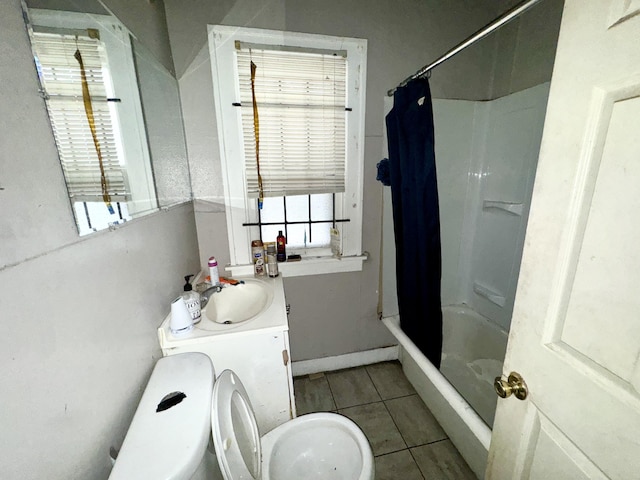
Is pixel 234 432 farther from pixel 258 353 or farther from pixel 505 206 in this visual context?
pixel 505 206

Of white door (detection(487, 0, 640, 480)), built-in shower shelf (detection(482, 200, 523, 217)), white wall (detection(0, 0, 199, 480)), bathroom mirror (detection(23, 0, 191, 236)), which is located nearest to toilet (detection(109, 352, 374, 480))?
white wall (detection(0, 0, 199, 480))

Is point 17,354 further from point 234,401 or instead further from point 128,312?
point 234,401

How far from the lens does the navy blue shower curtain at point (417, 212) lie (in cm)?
126

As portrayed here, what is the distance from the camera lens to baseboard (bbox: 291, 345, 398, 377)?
1.86 m

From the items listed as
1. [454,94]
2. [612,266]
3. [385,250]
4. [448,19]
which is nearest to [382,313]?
[385,250]

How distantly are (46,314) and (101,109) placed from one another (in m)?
0.61

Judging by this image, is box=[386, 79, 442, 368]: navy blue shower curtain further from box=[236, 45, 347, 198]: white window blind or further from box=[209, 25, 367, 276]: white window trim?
box=[236, 45, 347, 198]: white window blind

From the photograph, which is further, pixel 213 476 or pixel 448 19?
pixel 448 19

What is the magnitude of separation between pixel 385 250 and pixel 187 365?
4.50 feet

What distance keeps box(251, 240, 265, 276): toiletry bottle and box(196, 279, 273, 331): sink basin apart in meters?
0.10

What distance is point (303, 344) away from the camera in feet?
5.98

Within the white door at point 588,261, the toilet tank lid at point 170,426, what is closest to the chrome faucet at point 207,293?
the toilet tank lid at point 170,426

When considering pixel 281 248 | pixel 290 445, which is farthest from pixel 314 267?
pixel 290 445

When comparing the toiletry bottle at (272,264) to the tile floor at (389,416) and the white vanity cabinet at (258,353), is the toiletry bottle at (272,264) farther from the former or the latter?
the tile floor at (389,416)
